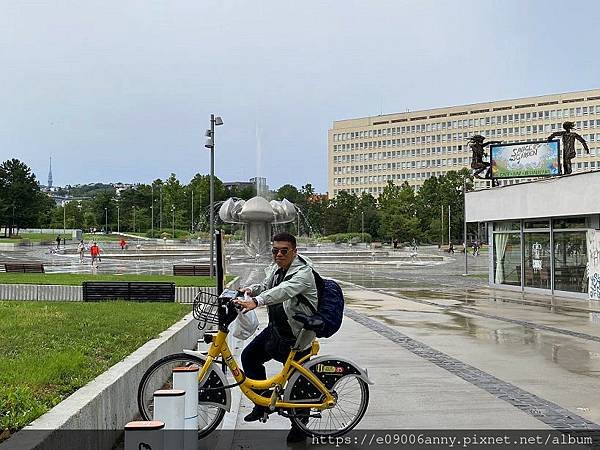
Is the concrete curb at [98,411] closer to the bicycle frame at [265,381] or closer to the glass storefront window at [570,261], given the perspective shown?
the bicycle frame at [265,381]

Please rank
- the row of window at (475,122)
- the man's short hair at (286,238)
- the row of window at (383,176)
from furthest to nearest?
the row of window at (383,176) < the row of window at (475,122) < the man's short hair at (286,238)

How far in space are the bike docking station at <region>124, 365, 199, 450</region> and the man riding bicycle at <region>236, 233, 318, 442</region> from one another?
0.90 m

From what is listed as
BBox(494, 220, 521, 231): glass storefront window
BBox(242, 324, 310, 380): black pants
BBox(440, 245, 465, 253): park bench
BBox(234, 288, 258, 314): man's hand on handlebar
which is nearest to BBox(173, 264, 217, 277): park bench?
BBox(494, 220, 521, 231): glass storefront window

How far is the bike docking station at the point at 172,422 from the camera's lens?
4211mm

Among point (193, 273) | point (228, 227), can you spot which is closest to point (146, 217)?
point (228, 227)

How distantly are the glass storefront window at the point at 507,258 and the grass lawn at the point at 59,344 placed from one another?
624 inches

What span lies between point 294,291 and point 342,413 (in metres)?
1.31

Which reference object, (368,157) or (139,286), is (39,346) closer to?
(139,286)

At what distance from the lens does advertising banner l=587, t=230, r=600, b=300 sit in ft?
72.8

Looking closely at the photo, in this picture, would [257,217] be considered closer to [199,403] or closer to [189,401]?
[199,403]

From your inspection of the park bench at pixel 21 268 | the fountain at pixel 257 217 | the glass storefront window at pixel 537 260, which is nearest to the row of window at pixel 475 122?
the fountain at pixel 257 217

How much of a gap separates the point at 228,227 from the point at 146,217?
26247 mm

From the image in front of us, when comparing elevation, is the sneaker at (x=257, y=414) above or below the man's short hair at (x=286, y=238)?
below

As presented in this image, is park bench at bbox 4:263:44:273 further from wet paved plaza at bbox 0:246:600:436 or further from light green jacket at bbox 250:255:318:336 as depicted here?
light green jacket at bbox 250:255:318:336
